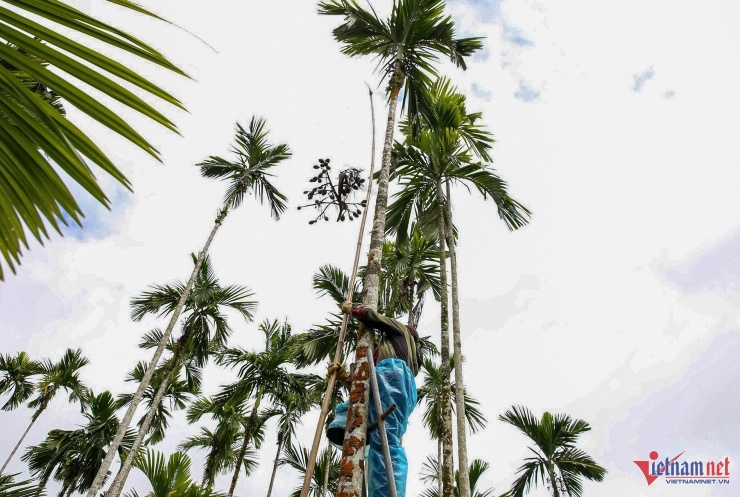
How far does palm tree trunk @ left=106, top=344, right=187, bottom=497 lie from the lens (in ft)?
30.3

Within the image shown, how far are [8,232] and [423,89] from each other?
6.67 metres

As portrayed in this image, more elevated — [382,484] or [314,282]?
[314,282]

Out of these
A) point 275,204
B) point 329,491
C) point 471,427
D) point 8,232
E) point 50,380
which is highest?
point 275,204

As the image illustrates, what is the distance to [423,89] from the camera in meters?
6.75

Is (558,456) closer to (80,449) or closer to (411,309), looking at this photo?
(411,309)

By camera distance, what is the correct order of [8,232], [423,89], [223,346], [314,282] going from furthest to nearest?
[223,346]
[314,282]
[423,89]
[8,232]

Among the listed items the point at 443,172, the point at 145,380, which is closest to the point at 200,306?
the point at 145,380

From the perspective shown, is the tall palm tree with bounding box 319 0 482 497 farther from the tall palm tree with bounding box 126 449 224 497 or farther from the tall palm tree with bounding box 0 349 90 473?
the tall palm tree with bounding box 0 349 90 473

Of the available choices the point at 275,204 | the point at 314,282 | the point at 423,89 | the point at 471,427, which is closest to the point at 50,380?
the point at 275,204

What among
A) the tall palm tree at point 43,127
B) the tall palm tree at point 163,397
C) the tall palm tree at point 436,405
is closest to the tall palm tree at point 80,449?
the tall palm tree at point 163,397

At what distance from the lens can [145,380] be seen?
10016 mm

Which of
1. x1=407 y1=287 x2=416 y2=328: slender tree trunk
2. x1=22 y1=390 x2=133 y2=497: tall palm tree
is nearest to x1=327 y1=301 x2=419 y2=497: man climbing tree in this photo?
x1=407 y1=287 x2=416 y2=328: slender tree trunk

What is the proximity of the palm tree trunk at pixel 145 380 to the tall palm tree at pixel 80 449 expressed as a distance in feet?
6.79

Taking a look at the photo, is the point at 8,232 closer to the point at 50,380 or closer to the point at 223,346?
the point at 223,346
